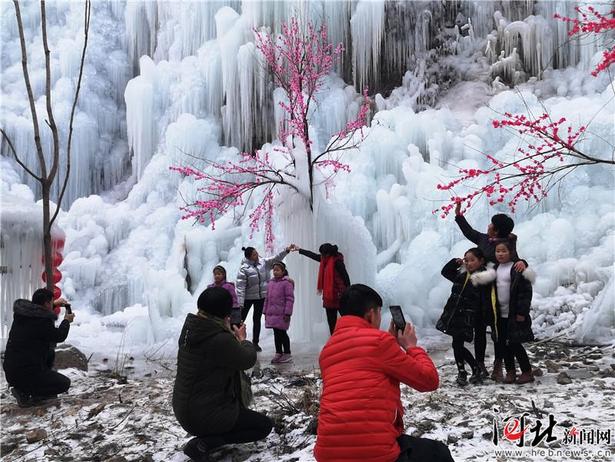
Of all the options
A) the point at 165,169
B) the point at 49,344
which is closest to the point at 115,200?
the point at 165,169

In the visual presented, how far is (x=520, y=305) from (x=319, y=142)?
8663 mm

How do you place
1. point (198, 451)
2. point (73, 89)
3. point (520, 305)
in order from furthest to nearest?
point (73, 89)
point (520, 305)
point (198, 451)

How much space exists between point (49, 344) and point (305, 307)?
393 centimetres

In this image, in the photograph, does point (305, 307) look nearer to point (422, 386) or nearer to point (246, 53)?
point (422, 386)

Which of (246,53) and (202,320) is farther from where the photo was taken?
(246,53)

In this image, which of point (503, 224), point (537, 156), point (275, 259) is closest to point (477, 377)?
point (503, 224)

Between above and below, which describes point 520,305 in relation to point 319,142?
below

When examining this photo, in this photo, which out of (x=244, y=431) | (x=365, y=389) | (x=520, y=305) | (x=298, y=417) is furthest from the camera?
(x=520, y=305)

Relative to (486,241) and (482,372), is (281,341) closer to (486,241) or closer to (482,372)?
(482,372)

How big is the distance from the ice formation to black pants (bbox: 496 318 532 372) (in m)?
2.51

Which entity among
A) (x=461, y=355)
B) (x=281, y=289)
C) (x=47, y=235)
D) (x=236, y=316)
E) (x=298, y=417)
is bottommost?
(x=298, y=417)

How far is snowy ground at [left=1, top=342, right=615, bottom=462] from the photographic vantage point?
3140 millimetres

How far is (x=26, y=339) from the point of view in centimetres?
454

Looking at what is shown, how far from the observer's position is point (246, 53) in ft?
40.0
